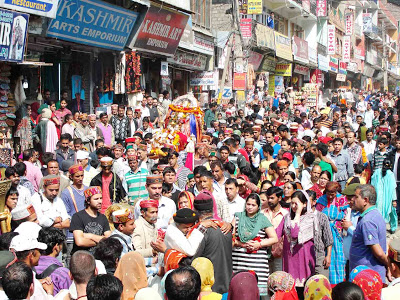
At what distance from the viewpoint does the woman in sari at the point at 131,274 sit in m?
4.46

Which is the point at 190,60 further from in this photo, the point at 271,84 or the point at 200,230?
the point at 200,230

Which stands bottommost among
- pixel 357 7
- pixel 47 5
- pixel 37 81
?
pixel 37 81

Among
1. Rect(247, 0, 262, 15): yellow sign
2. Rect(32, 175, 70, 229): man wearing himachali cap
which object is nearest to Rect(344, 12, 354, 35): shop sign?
Rect(247, 0, 262, 15): yellow sign

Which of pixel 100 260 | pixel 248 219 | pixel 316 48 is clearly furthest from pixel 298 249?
pixel 316 48

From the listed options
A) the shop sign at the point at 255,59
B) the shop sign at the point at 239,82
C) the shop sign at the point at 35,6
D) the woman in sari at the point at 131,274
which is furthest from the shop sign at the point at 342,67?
the woman in sari at the point at 131,274

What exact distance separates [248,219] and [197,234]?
1.09 meters

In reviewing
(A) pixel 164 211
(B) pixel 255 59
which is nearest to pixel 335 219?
(A) pixel 164 211

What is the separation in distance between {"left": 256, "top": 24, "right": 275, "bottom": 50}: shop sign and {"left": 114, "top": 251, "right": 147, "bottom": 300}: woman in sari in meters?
22.8

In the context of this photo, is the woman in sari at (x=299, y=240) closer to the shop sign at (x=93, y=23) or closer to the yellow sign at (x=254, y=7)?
the shop sign at (x=93, y=23)

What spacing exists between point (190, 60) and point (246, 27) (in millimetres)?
4642

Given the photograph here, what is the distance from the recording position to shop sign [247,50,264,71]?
27.5m

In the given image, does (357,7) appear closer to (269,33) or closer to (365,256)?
(269,33)

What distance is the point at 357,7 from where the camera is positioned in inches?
2194

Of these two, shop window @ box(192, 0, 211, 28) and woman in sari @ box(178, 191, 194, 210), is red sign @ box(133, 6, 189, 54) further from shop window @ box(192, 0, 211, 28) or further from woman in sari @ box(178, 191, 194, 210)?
woman in sari @ box(178, 191, 194, 210)
